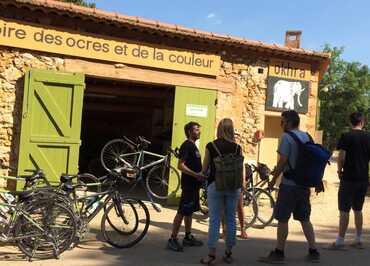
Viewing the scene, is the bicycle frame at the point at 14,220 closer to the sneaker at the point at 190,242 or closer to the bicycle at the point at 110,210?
the bicycle at the point at 110,210

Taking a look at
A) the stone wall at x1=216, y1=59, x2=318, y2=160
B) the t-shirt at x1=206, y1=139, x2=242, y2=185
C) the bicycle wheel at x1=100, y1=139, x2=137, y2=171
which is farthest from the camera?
the bicycle wheel at x1=100, y1=139, x2=137, y2=171

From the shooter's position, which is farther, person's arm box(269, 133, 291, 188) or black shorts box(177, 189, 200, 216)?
black shorts box(177, 189, 200, 216)

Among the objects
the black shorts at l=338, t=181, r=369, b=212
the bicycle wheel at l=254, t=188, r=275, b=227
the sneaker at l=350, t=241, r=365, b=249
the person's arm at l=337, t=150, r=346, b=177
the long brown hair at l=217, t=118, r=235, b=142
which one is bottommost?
the sneaker at l=350, t=241, r=365, b=249

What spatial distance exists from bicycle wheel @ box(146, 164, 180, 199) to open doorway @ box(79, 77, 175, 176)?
5.81 feet

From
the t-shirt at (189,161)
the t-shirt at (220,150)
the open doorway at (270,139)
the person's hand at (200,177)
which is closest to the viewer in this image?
the t-shirt at (220,150)

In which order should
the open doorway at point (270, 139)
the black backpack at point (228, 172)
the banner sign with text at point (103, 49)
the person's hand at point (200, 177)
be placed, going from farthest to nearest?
the open doorway at point (270, 139) → the banner sign with text at point (103, 49) → the person's hand at point (200, 177) → the black backpack at point (228, 172)

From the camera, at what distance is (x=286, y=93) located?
11.0 metres

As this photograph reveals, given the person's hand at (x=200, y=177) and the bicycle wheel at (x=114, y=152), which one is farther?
the bicycle wheel at (x=114, y=152)

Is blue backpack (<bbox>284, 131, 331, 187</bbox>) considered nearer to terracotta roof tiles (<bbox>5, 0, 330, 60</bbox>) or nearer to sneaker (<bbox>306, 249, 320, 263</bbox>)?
sneaker (<bbox>306, 249, 320, 263</bbox>)

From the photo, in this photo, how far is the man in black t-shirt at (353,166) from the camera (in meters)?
6.68

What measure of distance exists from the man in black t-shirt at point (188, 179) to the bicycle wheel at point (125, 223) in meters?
0.42

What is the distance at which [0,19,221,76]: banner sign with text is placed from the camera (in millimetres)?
8320

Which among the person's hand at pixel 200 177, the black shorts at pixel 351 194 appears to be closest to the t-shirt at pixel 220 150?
the person's hand at pixel 200 177

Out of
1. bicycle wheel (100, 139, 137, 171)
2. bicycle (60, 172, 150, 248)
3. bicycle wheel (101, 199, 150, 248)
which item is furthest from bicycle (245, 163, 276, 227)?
bicycle wheel (100, 139, 137, 171)
